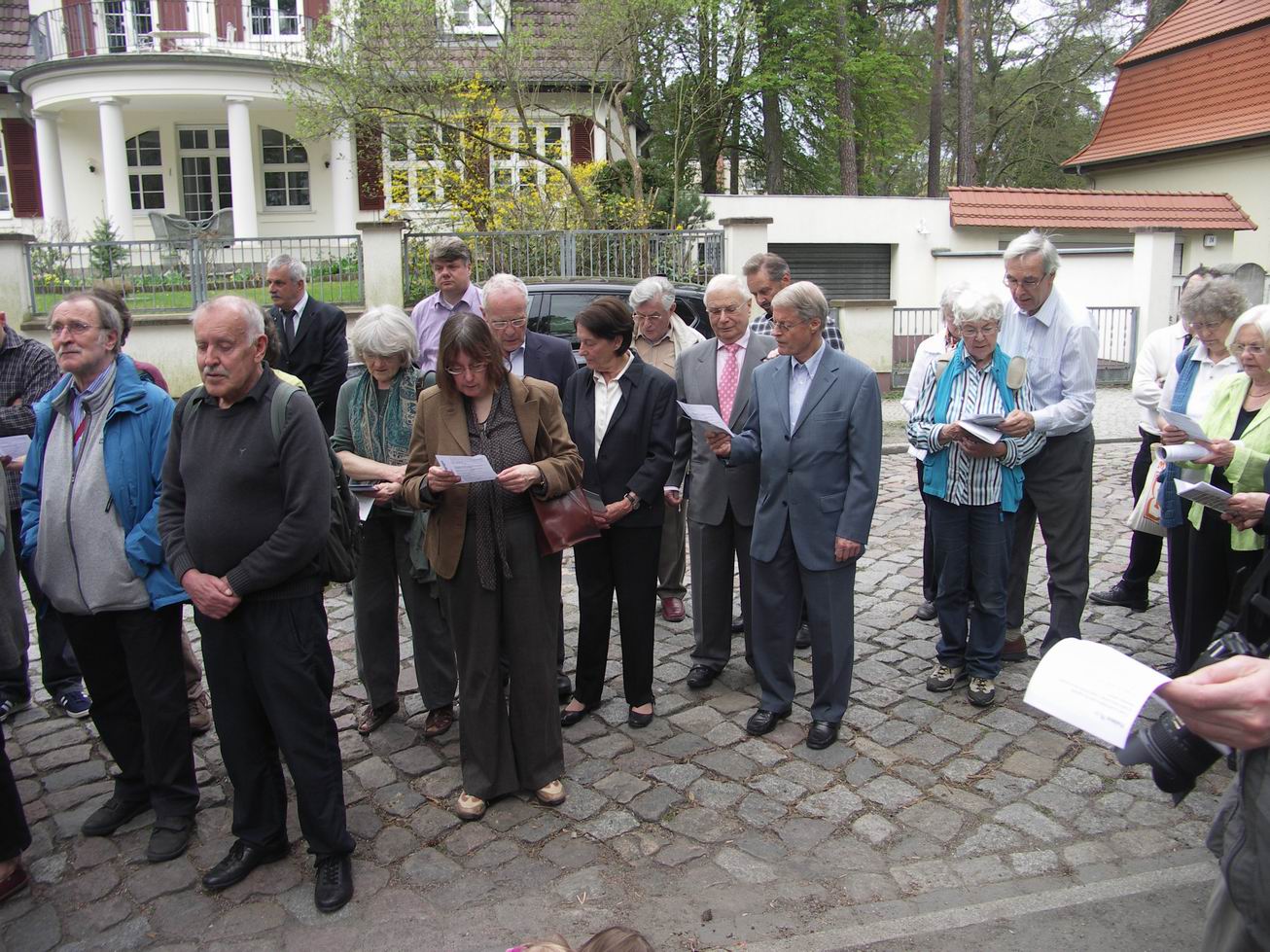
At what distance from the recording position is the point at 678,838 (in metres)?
3.84

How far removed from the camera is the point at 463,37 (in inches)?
671

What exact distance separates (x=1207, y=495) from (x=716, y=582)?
2.24 m

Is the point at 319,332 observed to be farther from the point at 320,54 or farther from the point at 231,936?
the point at 320,54

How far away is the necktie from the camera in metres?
5.08

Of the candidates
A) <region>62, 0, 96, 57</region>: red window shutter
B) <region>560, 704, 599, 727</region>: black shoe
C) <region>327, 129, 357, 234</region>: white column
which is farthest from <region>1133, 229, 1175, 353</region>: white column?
<region>62, 0, 96, 57</region>: red window shutter

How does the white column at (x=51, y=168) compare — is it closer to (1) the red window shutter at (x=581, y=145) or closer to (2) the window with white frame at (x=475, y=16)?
(2) the window with white frame at (x=475, y=16)

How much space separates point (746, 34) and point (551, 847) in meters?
20.6

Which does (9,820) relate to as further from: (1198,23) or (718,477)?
(1198,23)

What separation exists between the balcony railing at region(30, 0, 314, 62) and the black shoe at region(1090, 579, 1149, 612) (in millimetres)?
21171

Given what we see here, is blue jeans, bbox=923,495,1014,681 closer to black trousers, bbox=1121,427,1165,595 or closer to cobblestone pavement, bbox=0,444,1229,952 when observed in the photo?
cobblestone pavement, bbox=0,444,1229,952

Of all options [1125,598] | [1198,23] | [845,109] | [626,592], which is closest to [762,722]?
[626,592]

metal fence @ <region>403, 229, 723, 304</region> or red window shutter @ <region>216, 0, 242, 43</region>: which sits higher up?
red window shutter @ <region>216, 0, 242, 43</region>

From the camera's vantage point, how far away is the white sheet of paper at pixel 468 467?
3.60m

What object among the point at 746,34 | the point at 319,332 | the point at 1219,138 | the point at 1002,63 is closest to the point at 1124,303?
the point at 1219,138
